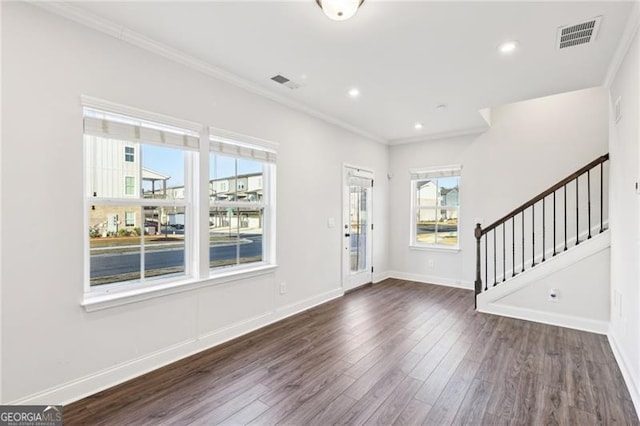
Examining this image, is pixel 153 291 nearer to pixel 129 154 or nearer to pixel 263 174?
pixel 129 154

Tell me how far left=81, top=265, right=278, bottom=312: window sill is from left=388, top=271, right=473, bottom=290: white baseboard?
3.57 metres

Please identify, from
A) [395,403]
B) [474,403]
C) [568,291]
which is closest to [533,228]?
[568,291]

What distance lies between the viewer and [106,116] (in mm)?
2406

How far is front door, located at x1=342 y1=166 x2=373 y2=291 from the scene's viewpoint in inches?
199

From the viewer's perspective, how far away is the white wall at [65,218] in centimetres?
198

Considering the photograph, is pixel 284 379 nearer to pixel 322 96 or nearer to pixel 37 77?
pixel 37 77

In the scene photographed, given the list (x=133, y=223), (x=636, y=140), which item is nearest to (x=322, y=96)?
(x=133, y=223)

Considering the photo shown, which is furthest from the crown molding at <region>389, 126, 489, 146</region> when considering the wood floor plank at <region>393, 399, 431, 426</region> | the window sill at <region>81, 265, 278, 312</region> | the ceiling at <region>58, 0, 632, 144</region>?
the wood floor plank at <region>393, 399, 431, 426</region>

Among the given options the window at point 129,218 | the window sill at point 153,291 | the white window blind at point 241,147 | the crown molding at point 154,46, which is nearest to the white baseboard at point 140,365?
the window sill at point 153,291

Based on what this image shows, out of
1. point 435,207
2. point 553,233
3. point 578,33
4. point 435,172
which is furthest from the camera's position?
point 435,207

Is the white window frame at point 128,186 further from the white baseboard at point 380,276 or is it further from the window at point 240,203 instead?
the white baseboard at point 380,276

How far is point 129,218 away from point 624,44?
4470mm

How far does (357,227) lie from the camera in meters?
5.41

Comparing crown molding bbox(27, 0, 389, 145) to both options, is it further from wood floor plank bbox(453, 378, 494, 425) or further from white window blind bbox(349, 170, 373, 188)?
wood floor plank bbox(453, 378, 494, 425)
